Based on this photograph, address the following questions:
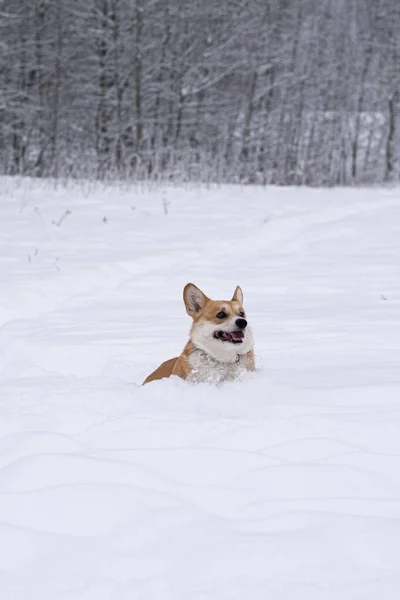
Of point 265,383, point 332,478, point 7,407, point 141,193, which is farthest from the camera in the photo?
point 141,193

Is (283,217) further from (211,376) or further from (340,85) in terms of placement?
(340,85)

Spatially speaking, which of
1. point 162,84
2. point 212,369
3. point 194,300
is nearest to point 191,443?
point 212,369

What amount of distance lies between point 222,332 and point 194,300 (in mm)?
384

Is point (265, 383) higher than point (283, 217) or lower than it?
lower

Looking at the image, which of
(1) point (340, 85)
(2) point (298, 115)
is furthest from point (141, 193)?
(1) point (340, 85)

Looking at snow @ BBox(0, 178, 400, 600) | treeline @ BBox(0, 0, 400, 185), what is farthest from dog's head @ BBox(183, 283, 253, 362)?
treeline @ BBox(0, 0, 400, 185)

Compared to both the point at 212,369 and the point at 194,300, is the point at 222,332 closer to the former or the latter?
the point at 212,369

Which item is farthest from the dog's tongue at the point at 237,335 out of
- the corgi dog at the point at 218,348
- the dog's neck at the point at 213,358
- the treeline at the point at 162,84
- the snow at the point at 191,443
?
the treeline at the point at 162,84

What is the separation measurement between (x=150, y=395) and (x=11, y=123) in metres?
20.6

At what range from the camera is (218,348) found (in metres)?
3.56

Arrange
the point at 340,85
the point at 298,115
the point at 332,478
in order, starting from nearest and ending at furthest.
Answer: the point at 332,478
the point at 298,115
the point at 340,85

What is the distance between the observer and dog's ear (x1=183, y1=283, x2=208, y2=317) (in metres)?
3.80

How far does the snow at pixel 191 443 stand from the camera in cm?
183

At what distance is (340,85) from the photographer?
1300 inches
